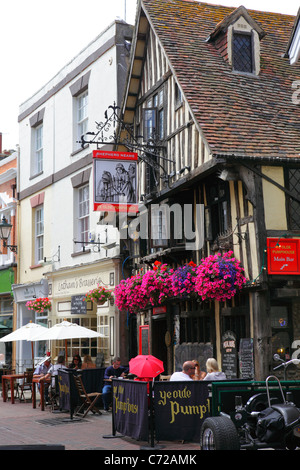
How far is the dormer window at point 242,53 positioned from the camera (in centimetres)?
1490

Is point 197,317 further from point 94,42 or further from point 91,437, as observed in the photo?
point 94,42

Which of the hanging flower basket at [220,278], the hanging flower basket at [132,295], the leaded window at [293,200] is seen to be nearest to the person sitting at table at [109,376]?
the hanging flower basket at [132,295]

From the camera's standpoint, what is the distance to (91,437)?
10922mm

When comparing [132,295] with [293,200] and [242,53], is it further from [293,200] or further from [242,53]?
[242,53]

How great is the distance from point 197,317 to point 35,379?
16.3 ft

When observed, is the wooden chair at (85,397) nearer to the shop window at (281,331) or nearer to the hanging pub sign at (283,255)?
the shop window at (281,331)

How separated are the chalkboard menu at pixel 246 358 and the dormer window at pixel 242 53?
606 centimetres

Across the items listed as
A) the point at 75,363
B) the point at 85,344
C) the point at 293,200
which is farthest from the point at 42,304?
the point at 293,200

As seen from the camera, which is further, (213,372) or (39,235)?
(39,235)

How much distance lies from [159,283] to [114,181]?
2.65 meters

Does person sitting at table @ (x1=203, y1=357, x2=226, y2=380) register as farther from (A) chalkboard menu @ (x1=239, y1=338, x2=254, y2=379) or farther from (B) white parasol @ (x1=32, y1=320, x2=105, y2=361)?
(B) white parasol @ (x1=32, y1=320, x2=105, y2=361)

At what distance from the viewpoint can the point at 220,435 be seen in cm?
743
